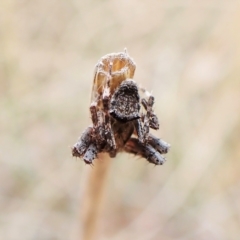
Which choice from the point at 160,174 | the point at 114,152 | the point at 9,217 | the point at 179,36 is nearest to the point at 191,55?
the point at 179,36

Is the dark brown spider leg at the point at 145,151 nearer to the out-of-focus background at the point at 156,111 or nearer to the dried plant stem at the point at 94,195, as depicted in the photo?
the dried plant stem at the point at 94,195

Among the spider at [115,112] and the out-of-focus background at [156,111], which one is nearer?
the spider at [115,112]

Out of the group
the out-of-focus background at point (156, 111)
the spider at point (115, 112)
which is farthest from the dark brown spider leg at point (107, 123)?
the out-of-focus background at point (156, 111)

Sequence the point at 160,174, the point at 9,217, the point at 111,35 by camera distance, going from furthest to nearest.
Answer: the point at 111,35
the point at 160,174
the point at 9,217

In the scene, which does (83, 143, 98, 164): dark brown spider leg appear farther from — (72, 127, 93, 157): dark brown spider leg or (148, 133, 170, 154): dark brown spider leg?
(148, 133, 170, 154): dark brown spider leg

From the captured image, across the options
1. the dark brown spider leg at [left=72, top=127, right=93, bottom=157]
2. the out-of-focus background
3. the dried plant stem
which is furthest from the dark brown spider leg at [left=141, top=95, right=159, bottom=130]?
the out-of-focus background

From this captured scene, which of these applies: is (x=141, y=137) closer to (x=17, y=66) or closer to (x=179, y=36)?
(x=17, y=66)

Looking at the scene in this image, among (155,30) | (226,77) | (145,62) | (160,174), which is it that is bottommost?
(160,174)

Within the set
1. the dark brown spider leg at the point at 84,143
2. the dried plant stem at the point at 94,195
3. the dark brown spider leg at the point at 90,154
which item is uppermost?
the dried plant stem at the point at 94,195
